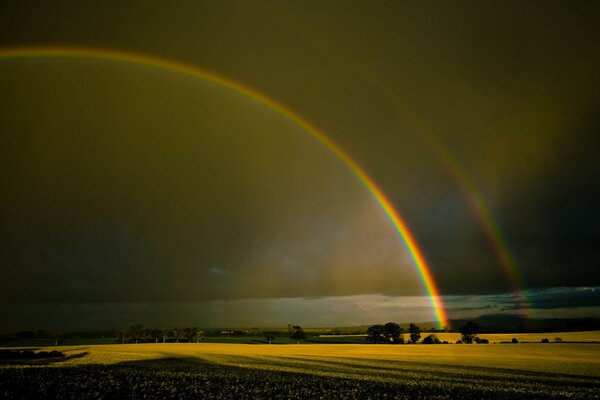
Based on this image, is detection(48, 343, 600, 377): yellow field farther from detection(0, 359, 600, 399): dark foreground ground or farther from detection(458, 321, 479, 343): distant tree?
detection(458, 321, 479, 343): distant tree

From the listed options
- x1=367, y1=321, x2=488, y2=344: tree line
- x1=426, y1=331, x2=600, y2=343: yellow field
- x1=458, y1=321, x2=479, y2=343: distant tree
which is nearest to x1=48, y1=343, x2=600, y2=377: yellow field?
x1=426, y1=331, x2=600, y2=343: yellow field

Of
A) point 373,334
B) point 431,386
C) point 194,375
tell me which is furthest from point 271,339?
point 431,386

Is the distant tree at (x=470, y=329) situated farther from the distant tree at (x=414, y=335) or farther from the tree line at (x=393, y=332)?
the distant tree at (x=414, y=335)

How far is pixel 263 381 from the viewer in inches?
1517

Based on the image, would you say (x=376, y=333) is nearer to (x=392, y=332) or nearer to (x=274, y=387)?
(x=392, y=332)

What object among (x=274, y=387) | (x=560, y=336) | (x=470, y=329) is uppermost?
(x=470, y=329)

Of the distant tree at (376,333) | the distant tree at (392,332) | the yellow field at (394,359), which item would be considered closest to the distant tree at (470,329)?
the distant tree at (392,332)

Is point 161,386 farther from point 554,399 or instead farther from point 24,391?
point 554,399

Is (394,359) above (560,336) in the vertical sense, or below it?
below

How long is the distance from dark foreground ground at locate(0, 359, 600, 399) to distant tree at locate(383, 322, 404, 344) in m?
130

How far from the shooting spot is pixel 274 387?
114ft

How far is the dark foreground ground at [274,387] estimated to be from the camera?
30625 mm

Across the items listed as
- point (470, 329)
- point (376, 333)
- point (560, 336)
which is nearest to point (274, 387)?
point (560, 336)

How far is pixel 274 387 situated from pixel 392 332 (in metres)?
146
